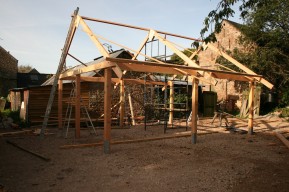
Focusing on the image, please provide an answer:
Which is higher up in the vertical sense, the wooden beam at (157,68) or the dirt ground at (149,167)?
the wooden beam at (157,68)

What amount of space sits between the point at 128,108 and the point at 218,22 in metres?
10.5

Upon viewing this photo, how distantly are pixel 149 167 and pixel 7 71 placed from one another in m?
28.8

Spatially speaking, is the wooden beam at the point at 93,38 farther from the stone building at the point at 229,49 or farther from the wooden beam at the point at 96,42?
the stone building at the point at 229,49

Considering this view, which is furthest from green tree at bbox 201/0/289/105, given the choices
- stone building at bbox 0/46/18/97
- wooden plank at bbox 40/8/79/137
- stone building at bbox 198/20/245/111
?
stone building at bbox 0/46/18/97

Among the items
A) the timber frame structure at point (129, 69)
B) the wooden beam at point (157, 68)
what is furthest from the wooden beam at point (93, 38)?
the wooden beam at point (157, 68)

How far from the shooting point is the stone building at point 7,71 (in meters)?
27.2

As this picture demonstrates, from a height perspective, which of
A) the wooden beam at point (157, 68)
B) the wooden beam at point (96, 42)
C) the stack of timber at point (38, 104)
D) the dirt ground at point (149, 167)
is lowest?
the dirt ground at point (149, 167)

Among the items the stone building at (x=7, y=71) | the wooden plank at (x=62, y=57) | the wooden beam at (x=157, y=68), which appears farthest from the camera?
the stone building at (x=7, y=71)

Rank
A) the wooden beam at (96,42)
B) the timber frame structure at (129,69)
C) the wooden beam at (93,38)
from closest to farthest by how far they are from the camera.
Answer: the wooden beam at (96,42), the timber frame structure at (129,69), the wooden beam at (93,38)

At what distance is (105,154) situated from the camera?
22.7 ft

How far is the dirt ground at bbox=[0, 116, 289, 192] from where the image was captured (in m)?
4.54

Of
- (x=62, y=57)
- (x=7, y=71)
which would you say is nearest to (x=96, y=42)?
(x=62, y=57)

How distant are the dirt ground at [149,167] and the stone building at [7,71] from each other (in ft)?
69.2

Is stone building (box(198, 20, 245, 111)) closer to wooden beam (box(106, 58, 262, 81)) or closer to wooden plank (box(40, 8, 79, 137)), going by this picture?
wooden beam (box(106, 58, 262, 81))
